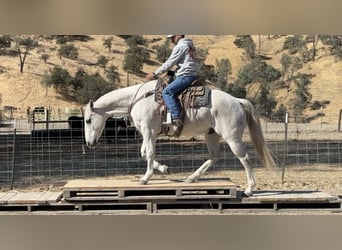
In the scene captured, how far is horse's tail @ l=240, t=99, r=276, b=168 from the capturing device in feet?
19.3

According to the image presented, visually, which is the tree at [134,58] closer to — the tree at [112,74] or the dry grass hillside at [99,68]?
the dry grass hillside at [99,68]

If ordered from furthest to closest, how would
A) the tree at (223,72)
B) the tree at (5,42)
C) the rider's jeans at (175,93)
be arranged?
1. the tree at (5,42)
2. the tree at (223,72)
3. the rider's jeans at (175,93)

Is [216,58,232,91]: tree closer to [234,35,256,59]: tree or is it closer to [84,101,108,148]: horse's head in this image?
[234,35,256,59]: tree

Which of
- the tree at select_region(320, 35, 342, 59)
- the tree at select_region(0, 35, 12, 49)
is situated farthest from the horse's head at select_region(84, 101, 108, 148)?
the tree at select_region(320, 35, 342, 59)

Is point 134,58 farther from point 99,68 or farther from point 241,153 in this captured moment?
point 241,153

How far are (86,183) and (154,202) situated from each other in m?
0.84

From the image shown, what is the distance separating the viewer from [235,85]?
2983 cm

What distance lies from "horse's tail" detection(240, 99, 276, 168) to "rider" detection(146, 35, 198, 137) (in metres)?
0.70

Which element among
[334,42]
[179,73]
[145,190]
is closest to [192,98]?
[179,73]

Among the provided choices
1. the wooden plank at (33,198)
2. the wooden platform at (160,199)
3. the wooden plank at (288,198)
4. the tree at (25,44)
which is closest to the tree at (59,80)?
the tree at (25,44)

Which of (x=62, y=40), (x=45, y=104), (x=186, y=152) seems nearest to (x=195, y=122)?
(x=186, y=152)

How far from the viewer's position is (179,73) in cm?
565

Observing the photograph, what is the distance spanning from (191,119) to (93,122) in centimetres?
112

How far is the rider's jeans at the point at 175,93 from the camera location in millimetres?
5559
